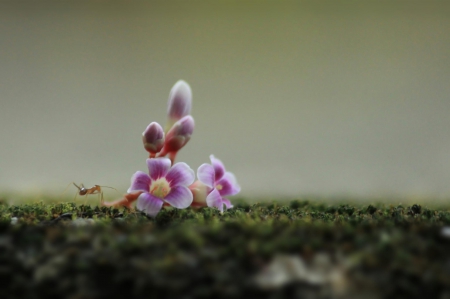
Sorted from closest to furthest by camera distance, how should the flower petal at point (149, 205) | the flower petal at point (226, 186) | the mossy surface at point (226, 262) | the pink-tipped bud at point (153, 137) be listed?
the mossy surface at point (226, 262)
the flower petal at point (149, 205)
the pink-tipped bud at point (153, 137)
the flower petal at point (226, 186)

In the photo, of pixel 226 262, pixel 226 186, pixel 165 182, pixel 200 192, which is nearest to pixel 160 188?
pixel 165 182

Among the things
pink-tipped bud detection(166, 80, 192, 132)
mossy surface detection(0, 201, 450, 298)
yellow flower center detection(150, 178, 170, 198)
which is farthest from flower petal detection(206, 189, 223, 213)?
mossy surface detection(0, 201, 450, 298)

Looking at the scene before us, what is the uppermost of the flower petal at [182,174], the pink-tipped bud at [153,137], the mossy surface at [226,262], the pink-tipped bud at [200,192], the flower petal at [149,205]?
the pink-tipped bud at [153,137]

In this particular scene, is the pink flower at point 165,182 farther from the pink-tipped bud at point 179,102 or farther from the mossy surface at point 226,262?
the mossy surface at point 226,262

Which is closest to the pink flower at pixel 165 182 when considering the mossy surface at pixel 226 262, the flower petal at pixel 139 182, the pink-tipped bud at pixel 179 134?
the flower petal at pixel 139 182

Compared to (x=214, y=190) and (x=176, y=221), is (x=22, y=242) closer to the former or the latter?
(x=176, y=221)

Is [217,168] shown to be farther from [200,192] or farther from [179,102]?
[179,102]

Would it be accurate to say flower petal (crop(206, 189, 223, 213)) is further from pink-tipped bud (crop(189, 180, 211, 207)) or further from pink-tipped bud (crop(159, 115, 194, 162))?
pink-tipped bud (crop(159, 115, 194, 162))
